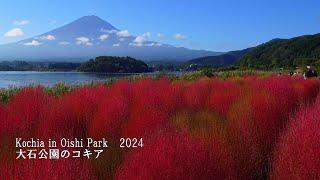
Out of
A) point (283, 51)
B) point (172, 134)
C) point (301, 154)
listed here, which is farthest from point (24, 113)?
point (283, 51)

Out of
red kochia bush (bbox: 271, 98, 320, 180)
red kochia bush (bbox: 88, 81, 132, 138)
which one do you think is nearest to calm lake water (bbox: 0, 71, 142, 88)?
red kochia bush (bbox: 88, 81, 132, 138)

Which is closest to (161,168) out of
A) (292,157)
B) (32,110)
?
(292,157)

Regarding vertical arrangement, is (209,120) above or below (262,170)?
above

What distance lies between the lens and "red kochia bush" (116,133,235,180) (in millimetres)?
4355

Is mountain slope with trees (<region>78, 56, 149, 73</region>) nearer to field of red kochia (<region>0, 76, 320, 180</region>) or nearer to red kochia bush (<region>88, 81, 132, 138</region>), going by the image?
field of red kochia (<region>0, 76, 320, 180</region>)

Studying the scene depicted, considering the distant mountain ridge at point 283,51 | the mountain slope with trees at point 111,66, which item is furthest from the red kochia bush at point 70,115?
the distant mountain ridge at point 283,51

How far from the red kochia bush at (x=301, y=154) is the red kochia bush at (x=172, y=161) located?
2.00 ft

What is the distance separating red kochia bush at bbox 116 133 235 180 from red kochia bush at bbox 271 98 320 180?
0.61 m

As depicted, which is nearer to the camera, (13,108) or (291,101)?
(13,108)

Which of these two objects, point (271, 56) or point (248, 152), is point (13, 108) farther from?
point (271, 56)

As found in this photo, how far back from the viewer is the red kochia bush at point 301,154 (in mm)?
4668

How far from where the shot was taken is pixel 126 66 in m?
40.7

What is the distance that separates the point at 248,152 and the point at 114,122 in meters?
2.17

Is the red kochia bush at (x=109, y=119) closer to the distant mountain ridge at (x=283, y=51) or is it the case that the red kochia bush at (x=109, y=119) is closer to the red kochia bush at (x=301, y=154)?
the red kochia bush at (x=301, y=154)
